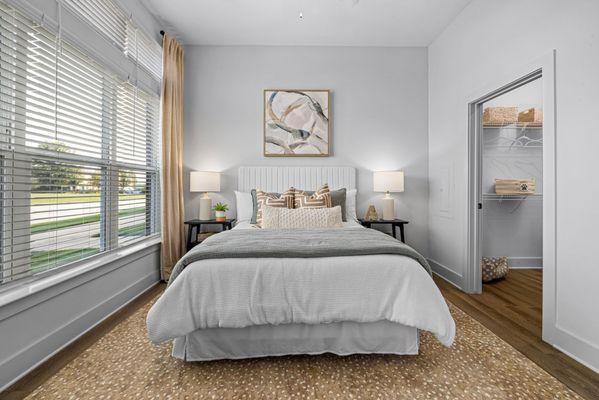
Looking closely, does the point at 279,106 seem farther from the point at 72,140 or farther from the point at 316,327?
the point at 316,327

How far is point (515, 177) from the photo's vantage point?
3990mm

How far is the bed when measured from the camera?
167 cm

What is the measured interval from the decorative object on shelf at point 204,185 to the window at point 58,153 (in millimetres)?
728

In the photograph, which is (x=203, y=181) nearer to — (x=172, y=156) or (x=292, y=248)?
(x=172, y=156)

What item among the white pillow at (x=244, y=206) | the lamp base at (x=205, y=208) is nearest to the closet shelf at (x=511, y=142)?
the white pillow at (x=244, y=206)

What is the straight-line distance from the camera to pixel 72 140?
212 centimetres

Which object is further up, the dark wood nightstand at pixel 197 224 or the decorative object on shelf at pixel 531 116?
the decorative object on shelf at pixel 531 116

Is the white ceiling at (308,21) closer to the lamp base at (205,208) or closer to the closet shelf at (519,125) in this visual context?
the closet shelf at (519,125)

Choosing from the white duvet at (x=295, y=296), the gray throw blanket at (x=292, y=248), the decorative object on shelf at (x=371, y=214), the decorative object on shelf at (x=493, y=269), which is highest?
the decorative object on shelf at (x=371, y=214)

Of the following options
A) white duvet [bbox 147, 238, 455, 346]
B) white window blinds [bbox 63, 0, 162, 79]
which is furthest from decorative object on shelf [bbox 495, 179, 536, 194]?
white window blinds [bbox 63, 0, 162, 79]

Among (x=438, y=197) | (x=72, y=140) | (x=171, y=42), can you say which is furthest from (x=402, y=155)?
(x=72, y=140)

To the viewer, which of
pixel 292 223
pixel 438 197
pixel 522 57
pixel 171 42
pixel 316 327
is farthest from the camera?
pixel 438 197

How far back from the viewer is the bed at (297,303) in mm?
1674

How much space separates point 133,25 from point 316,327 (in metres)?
3.16
